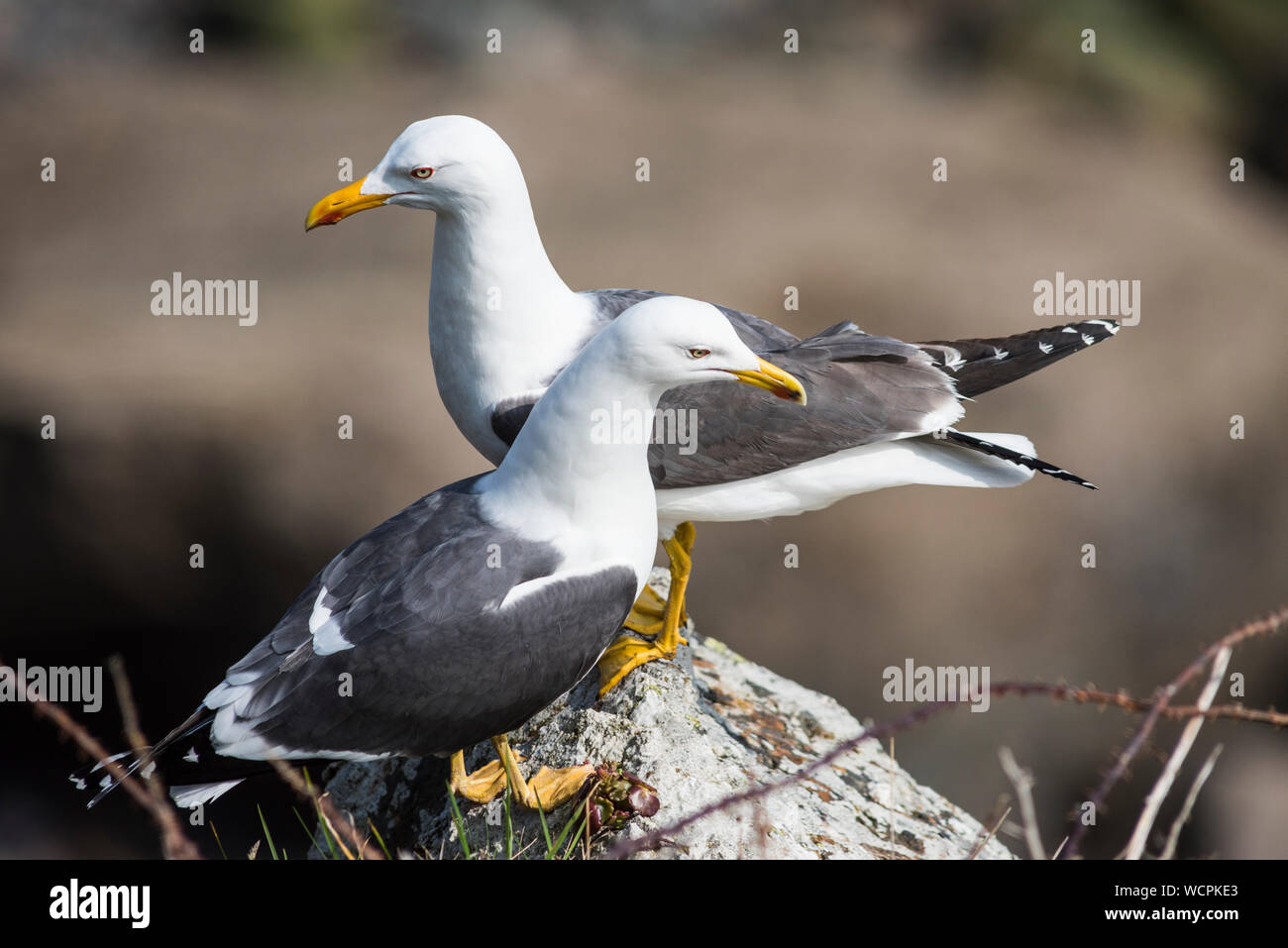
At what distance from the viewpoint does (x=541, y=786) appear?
3.89 m

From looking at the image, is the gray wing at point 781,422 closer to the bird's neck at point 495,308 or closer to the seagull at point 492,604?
the bird's neck at point 495,308

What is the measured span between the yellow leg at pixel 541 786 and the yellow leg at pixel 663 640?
1.88ft

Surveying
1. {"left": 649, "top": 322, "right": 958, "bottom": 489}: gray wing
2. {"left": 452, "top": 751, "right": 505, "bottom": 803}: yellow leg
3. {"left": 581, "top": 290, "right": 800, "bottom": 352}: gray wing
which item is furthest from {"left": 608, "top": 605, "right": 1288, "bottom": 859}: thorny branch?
{"left": 581, "top": 290, "right": 800, "bottom": 352}: gray wing

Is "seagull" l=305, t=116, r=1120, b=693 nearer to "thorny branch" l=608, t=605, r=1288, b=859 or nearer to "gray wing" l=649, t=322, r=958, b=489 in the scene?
"gray wing" l=649, t=322, r=958, b=489

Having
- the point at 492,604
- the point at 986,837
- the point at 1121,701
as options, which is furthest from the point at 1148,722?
the point at 492,604

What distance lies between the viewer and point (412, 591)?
12.0ft

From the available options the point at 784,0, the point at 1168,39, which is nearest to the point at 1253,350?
the point at 1168,39

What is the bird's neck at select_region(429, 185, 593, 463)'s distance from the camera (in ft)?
14.8

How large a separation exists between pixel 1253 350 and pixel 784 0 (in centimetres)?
779

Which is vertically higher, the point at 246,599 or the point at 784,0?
the point at 784,0

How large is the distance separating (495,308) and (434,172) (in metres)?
0.50

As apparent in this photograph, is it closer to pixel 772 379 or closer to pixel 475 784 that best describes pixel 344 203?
pixel 772 379
